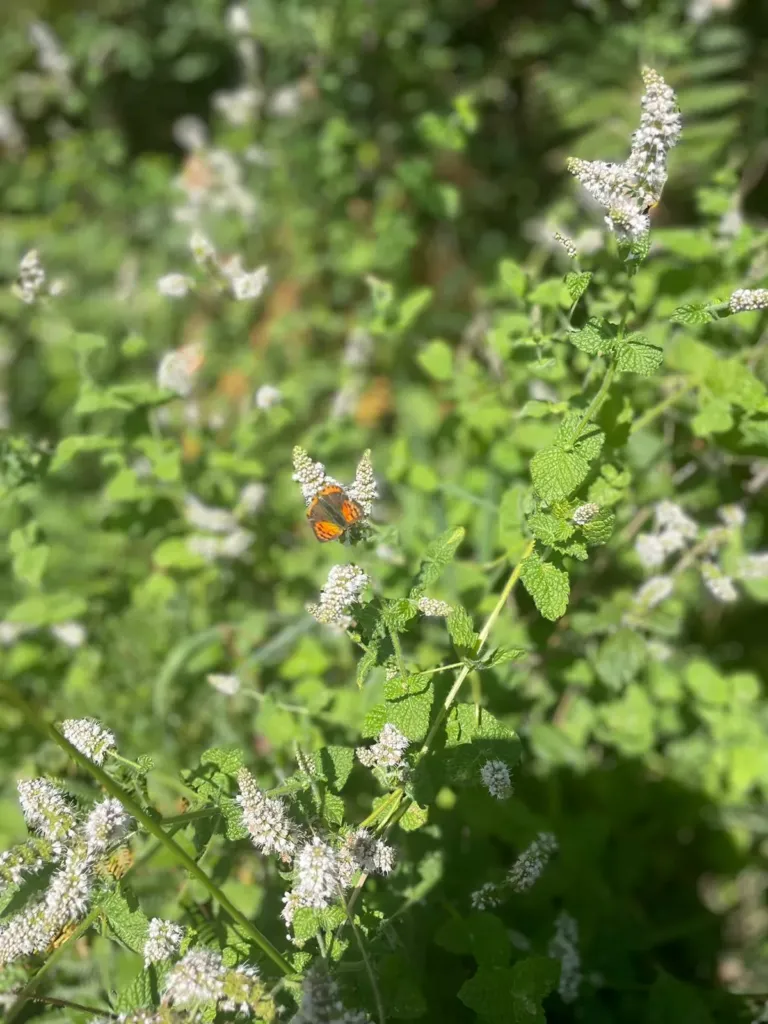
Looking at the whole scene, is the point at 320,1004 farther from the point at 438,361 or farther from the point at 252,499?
the point at 438,361

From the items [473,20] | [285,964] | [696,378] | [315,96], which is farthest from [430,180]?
[285,964]

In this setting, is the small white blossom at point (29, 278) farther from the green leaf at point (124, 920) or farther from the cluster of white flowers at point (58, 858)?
the green leaf at point (124, 920)

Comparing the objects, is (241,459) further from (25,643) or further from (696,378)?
(696,378)

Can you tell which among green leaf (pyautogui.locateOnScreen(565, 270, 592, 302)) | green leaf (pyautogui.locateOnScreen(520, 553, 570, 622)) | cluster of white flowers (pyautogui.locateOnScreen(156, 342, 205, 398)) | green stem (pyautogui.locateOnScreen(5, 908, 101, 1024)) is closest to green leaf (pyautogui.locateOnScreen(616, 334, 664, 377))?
green leaf (pyautogui.locateOnScreen(565, 270, 592, 302))

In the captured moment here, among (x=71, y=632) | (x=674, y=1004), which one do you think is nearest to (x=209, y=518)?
(x=71, y=632)

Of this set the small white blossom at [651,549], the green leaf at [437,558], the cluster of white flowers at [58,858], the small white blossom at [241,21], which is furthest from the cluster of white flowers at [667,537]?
the small white blossom at [241,21]
